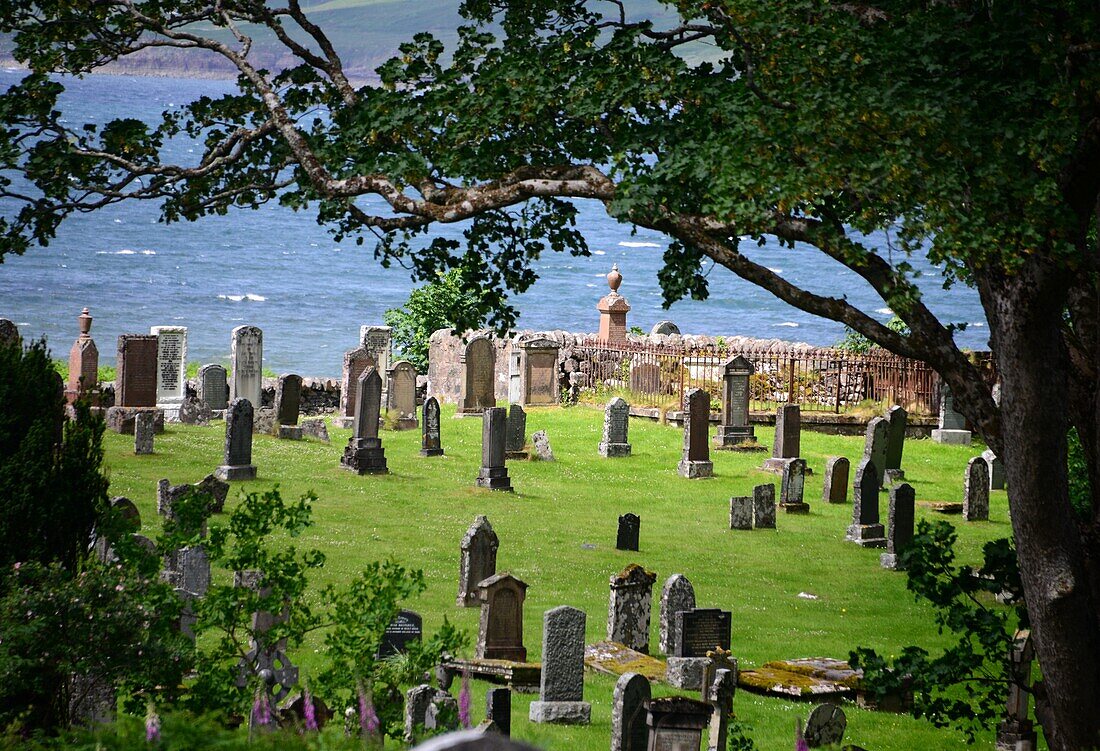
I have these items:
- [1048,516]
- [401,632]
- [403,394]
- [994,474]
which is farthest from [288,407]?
[1048,516]

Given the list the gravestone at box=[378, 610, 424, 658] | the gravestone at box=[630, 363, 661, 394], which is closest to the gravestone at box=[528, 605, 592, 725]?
the gravestone at box=[378, 610, 424, 658]

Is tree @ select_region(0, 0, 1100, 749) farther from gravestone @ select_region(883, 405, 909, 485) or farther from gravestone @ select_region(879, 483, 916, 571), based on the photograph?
gravestone @ select_region(883, 405, 909, 485)

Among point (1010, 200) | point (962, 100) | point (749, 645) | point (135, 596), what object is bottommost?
point (749, 645)

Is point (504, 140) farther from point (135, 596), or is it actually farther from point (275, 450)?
point (275, 450)

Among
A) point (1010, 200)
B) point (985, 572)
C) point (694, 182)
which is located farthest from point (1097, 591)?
point (694, 182)

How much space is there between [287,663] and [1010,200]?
19.7 ft

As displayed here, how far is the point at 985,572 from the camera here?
916cm

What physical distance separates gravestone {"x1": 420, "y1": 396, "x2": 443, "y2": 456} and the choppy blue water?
32.4 m

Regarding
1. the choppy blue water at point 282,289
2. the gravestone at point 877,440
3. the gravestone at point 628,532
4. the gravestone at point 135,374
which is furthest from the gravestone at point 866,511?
the choppy blue water at point 282,289

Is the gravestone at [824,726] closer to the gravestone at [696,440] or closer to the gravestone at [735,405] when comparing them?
the gravestone at [696,440]

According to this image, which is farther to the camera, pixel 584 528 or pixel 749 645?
pixel 584 528

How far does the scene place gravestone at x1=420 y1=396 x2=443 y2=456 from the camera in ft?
77.2

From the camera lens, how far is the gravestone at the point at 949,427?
27.8 m

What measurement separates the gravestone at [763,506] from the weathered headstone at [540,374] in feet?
37.1
